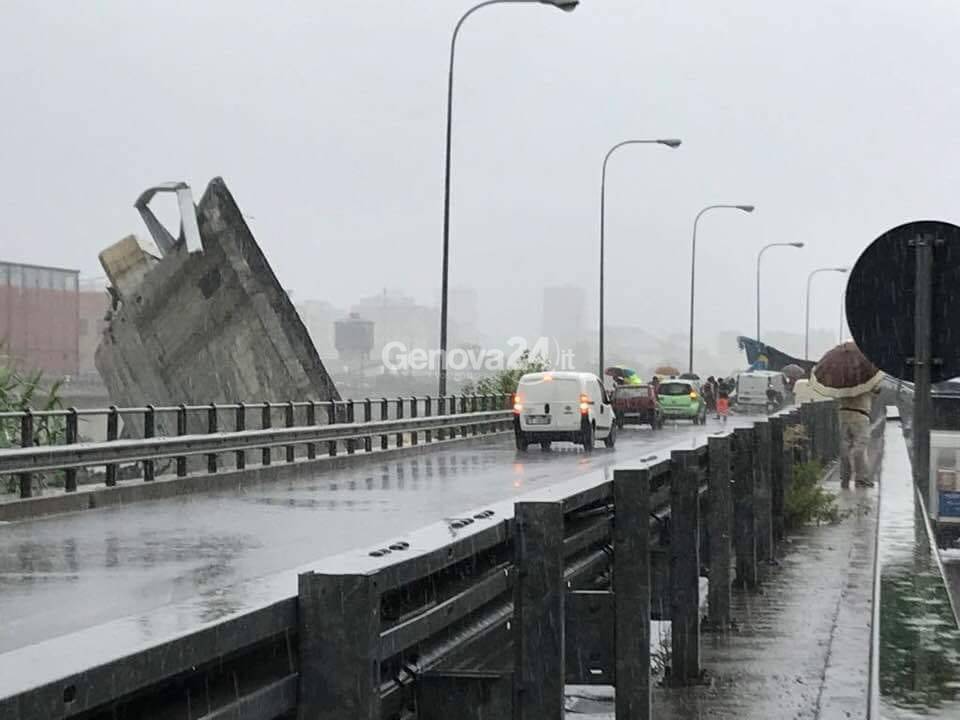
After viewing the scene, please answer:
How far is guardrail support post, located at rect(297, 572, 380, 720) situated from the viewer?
3.87 metres

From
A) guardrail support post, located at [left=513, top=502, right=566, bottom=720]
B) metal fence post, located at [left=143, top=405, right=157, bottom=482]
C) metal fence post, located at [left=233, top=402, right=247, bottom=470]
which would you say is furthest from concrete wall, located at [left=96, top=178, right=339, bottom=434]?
guardrail support post, located at [left=513, top=502, right=566, bottom=720]

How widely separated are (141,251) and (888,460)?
38.2 metres

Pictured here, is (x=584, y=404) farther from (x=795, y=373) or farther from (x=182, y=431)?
(x=795, y=373)

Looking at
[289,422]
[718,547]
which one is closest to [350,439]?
[289,422]

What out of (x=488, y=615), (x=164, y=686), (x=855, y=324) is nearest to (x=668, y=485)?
(x=855, y=324)

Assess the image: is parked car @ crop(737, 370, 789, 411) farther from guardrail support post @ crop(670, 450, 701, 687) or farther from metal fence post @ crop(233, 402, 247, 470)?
guardrail support post @ crop(670, 450, 701, 687)

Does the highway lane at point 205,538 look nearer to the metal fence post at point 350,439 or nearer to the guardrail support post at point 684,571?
the guardrail support post at point 684,571

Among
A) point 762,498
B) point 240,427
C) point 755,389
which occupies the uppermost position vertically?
point 755,389

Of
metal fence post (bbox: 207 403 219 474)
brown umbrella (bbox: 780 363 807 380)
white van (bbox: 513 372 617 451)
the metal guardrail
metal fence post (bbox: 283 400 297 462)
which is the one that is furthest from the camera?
brown umbrella (bbox: 780 363 807 380)

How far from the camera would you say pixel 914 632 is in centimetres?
755

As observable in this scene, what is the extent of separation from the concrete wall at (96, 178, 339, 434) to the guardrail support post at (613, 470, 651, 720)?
41904mm

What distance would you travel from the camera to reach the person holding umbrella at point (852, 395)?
70.2 ft

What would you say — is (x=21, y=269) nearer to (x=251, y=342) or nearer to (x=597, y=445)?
(x=251, y=342)

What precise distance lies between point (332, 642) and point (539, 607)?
2.43m
